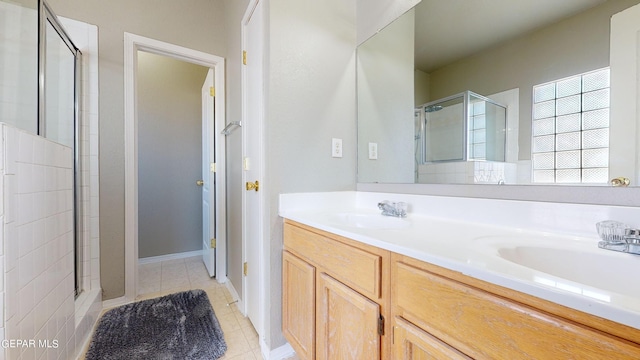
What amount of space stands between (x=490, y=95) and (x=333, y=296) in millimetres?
1014

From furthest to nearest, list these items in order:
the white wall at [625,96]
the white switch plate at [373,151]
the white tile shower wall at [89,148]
→ the white tile shower wall at [89,148] < the white switch plate at [373,151] < the white wall at [625,96]

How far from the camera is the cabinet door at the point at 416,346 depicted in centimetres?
56

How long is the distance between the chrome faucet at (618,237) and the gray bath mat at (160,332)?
1.67 meters

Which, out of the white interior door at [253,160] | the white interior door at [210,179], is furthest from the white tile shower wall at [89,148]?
the white interior door at [253,160]

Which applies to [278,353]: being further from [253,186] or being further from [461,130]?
[461,130]

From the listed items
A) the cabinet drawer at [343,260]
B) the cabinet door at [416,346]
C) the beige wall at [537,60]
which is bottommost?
the cabinet door at [416,346]

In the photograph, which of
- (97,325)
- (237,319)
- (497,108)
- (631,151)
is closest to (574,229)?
(631,151)

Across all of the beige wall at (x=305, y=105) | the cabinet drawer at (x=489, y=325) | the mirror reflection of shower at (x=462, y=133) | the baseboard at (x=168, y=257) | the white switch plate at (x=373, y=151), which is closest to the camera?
the cabinet drawer at (x=489, y=325)

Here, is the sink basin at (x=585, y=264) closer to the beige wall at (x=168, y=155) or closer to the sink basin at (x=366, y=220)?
the sink basin at (x=366, y=220)

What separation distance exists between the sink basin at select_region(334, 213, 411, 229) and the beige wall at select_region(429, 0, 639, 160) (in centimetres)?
56

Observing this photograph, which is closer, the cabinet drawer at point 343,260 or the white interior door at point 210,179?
the cabinet drawer at point 343,260

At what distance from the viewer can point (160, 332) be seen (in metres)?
1.52

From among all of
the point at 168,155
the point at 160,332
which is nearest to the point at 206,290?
the point at 160,332

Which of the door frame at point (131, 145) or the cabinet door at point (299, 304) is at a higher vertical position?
the door frame at point (131, 145)
